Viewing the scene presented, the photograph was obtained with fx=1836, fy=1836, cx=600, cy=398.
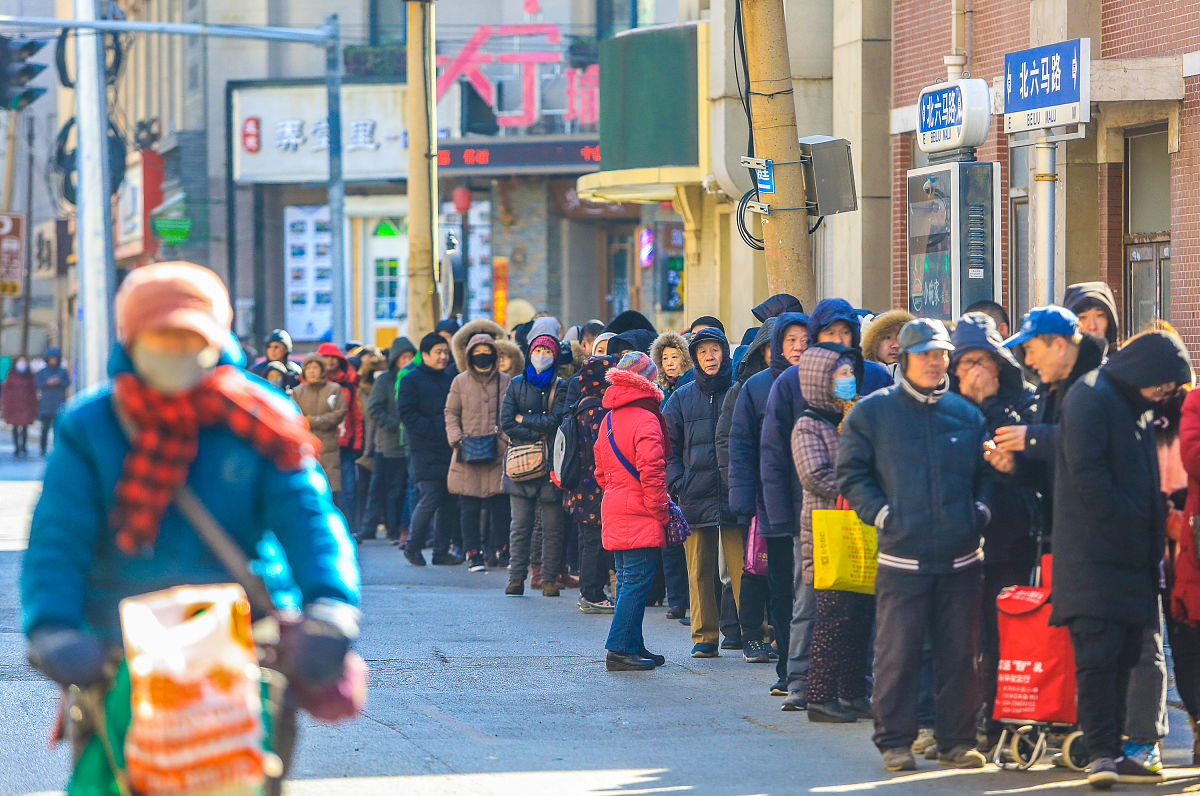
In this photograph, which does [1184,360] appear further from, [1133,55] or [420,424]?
[420,424]

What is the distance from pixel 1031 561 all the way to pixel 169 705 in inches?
190

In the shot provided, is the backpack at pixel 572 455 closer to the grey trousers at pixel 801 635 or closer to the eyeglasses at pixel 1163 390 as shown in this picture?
the grey trousers at pixel 801 635

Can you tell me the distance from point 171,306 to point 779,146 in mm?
8964

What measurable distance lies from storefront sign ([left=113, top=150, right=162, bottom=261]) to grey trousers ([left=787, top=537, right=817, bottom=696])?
34384mm

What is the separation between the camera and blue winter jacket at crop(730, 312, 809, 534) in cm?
934

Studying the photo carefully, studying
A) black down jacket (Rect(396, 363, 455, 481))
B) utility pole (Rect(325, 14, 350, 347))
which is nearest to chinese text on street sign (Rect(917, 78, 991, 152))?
black down jacket (Rect(396, 363, 455, 481))

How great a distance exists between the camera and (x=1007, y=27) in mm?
15445

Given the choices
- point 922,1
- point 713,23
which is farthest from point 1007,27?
point 713,23

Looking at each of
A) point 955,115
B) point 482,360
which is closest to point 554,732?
point 955,115

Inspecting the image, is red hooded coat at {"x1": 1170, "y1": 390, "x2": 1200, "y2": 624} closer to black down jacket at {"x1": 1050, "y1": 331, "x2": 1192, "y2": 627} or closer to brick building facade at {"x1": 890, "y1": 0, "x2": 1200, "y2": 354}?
black down jacket at {"x1": 1050, "y1": 331, "x2": 1192, "y2": 627}

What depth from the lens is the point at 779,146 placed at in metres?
12.4

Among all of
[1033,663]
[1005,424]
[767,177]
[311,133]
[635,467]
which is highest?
[311,133]

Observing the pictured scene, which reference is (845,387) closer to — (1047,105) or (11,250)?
(1047,105)

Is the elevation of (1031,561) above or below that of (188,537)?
below
